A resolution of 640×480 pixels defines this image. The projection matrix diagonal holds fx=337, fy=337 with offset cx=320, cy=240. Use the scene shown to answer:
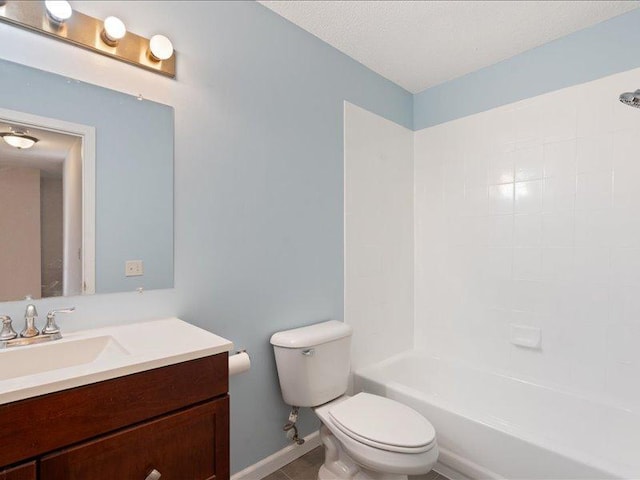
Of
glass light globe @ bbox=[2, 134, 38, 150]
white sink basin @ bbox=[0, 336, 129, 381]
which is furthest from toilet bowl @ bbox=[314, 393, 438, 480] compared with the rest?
glass light globe @ bbox=[2, 134, 38, 150]

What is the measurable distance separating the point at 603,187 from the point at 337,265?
1.50 m

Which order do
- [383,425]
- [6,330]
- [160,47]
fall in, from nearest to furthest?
[6,330] → [160,47] → [383,425]

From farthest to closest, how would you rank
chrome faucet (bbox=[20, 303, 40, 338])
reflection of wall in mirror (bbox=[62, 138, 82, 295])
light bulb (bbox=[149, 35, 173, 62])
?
light bulb (bbox=[149, 35, 173, 62]), reflection of wall in mirror (bbox=[62, 138, 82, 295]), chrome faucet (bbox=[20, 303, 40, 338])

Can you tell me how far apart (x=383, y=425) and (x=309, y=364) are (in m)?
0.43

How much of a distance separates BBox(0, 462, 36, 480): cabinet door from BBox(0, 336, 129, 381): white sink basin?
0.94 feet

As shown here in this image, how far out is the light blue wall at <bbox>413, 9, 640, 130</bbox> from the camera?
1.77 metres

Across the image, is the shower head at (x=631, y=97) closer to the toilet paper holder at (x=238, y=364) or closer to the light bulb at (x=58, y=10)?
the toilet paper holder at (x=238, y=364)

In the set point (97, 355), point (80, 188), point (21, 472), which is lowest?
point (21, 472)

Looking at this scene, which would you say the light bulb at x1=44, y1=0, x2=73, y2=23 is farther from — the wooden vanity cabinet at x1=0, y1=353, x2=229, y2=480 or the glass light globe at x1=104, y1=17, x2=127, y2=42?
the wooden vanity cabinet at x1=0, y1=353, x2=229, y2=480

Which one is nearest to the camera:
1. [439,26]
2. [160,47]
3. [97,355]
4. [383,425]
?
[97,355]

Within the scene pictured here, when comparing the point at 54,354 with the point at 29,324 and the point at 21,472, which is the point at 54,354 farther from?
the point at 21,472

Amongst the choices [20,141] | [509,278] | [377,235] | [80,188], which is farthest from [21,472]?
[509,278]

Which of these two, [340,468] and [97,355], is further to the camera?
[340,468]

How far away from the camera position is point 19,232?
1.09 m
